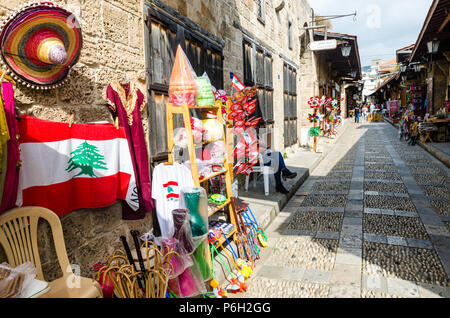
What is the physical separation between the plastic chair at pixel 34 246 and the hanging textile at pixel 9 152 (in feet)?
0.34

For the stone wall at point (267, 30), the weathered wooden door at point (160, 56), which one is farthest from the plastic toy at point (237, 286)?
the stone wall at point (267, 30)

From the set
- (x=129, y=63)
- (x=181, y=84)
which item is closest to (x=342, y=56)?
(x=181, y=84)

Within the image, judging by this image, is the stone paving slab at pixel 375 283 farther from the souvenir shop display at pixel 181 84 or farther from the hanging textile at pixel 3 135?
the hanging textile at pixel 3 135

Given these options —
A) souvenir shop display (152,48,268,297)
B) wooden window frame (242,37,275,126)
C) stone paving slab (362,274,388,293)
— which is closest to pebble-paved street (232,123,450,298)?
stone paving slab (362,274,388,293)

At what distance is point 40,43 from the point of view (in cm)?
210

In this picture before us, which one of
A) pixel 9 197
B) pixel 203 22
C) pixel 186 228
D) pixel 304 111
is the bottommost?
pixel 186 228

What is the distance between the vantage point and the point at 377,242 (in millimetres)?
3908

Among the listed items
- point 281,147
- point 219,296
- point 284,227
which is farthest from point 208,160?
point 281,147

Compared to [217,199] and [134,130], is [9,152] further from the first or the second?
[217,199]

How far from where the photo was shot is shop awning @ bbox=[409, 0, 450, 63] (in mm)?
7402

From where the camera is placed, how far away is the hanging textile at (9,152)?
185 centimetres

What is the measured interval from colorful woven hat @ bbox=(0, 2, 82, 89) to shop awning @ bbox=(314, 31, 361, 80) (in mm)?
12248

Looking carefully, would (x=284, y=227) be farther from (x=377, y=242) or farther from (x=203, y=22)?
(x=203, y=22)

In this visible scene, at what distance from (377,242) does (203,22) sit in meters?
3.80
